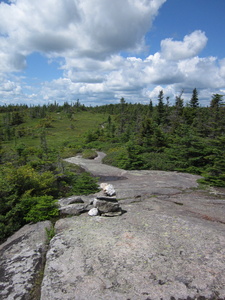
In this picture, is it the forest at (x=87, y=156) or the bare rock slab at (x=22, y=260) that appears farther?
the forest at (x=87, y=156)

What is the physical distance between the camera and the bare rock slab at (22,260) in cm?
403

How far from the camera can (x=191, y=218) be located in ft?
24.2

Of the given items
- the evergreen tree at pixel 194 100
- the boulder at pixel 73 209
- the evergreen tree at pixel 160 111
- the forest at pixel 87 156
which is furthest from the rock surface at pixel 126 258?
the evergreen tree at pixel 194 100

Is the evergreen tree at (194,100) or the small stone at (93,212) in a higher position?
the evergreen tree at (194,100)

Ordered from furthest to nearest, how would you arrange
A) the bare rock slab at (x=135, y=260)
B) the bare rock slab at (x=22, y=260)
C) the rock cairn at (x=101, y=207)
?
the rock cairn at (x=101, y=207) < the bare rock slab at (x=22, y=260) < the bare rock slab at (x=135, y=260)

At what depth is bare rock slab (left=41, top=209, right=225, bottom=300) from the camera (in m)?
3.85

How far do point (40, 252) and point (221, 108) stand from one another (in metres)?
28.3

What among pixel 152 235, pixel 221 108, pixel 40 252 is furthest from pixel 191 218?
→ pixel 221 108

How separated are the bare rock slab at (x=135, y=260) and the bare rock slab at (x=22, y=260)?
33 cm

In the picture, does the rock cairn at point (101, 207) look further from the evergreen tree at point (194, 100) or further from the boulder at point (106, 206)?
the evergreen tree at point (194, 100)

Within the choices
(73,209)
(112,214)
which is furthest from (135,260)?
(73,209)

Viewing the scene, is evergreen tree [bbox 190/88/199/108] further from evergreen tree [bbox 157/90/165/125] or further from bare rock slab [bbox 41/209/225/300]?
bare rock slab [bbox 41/209/225/300]

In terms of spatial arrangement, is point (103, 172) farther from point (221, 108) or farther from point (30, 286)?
point (221, 108)

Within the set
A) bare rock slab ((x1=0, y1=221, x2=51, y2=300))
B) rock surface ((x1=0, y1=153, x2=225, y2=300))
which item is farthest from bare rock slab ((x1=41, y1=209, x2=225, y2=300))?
bare rock slab ((x1=0, y1=221, x2=51, y2=300))
